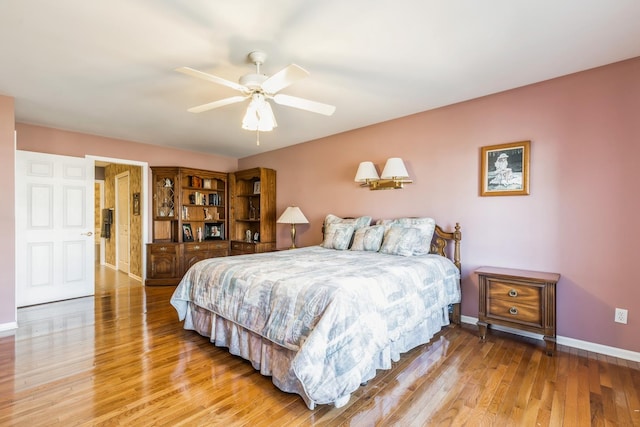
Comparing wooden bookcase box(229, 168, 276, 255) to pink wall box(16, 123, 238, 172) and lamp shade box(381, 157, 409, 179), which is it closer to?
pink wall box(16, 123, 238, 172)

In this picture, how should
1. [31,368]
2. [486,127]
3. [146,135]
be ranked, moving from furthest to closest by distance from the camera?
Result: [146,135], [486,127], [31,368]

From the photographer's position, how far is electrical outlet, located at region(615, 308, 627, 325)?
2.52 meters

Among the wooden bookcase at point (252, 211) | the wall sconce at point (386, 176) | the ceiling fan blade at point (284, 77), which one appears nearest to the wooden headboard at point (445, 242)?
the wall sconce at point (386, 176)

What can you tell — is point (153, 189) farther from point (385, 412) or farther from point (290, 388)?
point (385, 412)

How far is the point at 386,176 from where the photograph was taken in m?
3.73

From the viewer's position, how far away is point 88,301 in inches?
165

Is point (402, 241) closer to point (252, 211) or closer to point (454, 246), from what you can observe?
point (454, 246)

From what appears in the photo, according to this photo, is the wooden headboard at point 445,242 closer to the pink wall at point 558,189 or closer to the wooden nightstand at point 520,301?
the pink wall at point 558,189

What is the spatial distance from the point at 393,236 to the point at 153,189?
440 centimetres

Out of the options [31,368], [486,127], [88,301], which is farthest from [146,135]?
[486,127]

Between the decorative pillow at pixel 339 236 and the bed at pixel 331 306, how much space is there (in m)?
0.23

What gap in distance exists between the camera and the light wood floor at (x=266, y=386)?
178 cm

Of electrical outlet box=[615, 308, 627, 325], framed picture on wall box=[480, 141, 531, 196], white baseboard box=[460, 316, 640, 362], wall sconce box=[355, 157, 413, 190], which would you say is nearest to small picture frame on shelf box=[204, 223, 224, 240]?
wall sconce box=[355, 157, 413, 190]

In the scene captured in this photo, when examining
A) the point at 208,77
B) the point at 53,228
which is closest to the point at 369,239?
the point at 208,77
